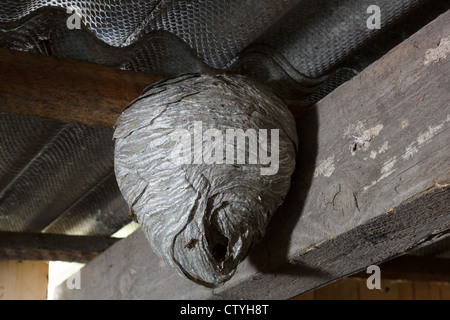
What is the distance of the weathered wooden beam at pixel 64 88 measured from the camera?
3.76 feet

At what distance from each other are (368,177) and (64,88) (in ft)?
1.85

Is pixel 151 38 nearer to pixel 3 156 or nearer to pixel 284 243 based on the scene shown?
pixel 284 243

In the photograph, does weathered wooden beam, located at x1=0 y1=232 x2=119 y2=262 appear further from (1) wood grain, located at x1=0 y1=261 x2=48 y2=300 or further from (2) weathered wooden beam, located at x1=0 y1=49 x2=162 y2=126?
(2) weathered wooden beam, located at x1=0 y1=49 x2=162 y2=126

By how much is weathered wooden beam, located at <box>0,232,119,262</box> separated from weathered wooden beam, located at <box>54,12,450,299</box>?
35.6 inches

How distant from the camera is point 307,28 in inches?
52.5

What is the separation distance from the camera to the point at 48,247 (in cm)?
216

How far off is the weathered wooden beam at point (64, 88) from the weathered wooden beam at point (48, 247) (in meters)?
1.02

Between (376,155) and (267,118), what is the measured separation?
0.69 ft

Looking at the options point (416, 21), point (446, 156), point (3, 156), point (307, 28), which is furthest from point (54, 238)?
point (446, 156)

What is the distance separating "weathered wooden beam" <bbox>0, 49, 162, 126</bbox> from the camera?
1.15 m

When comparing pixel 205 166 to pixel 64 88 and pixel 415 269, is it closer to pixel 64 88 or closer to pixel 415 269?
Answer: pixel 64 88

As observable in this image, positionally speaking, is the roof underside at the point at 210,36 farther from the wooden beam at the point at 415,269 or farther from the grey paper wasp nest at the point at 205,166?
the wooden beam at the point at 415,269

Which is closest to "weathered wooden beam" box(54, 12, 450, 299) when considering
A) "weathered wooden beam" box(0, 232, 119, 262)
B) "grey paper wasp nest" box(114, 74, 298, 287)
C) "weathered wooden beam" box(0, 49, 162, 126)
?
A: "grey paper wasp nest" box(114, 74, 298, 287)

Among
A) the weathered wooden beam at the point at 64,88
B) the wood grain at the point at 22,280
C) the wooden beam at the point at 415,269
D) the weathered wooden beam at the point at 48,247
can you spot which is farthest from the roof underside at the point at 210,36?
the wooden beam at the point at 415,269
